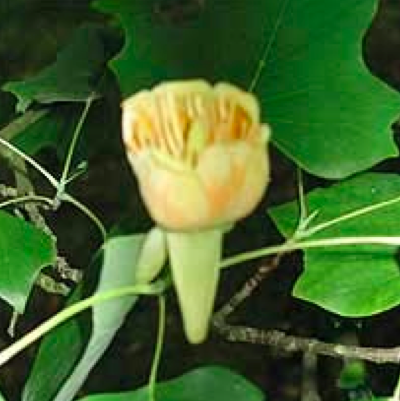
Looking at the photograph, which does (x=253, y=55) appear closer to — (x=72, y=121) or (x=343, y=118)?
(x=343, y=118)

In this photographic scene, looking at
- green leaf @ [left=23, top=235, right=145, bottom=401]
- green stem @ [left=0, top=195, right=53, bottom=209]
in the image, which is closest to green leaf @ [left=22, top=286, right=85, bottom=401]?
green leaf @ [left=23, top=235, right=145, bottom=401]

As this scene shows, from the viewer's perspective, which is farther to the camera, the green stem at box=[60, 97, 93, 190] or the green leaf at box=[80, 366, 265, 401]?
the green stem at box=[60, 97, 93, 190]

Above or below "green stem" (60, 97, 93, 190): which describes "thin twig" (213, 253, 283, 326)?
below

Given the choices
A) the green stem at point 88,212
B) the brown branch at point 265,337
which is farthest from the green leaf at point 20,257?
the brown branch at point 265,337

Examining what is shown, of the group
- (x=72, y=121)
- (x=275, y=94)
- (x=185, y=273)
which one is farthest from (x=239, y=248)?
(x=185, y=273)

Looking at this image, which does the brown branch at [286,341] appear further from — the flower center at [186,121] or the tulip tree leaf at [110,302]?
the flower center at [186,121]

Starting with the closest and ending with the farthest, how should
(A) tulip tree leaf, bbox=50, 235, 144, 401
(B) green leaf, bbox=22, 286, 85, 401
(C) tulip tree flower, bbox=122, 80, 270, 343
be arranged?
(C) tulip tree flower, bbox=122, 80, 270, 343 → (A) tulip tree leaf, bbox=50, 235, 144, 401 → (B) green leaf, bbox=22, 286, 85, 401

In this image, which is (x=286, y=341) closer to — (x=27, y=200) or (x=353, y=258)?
(x=353, y=258)

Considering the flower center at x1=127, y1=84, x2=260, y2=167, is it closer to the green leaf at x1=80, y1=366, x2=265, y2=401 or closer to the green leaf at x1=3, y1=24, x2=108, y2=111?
the green leaf at x1=80, y1=366, x2=265, y2=401
